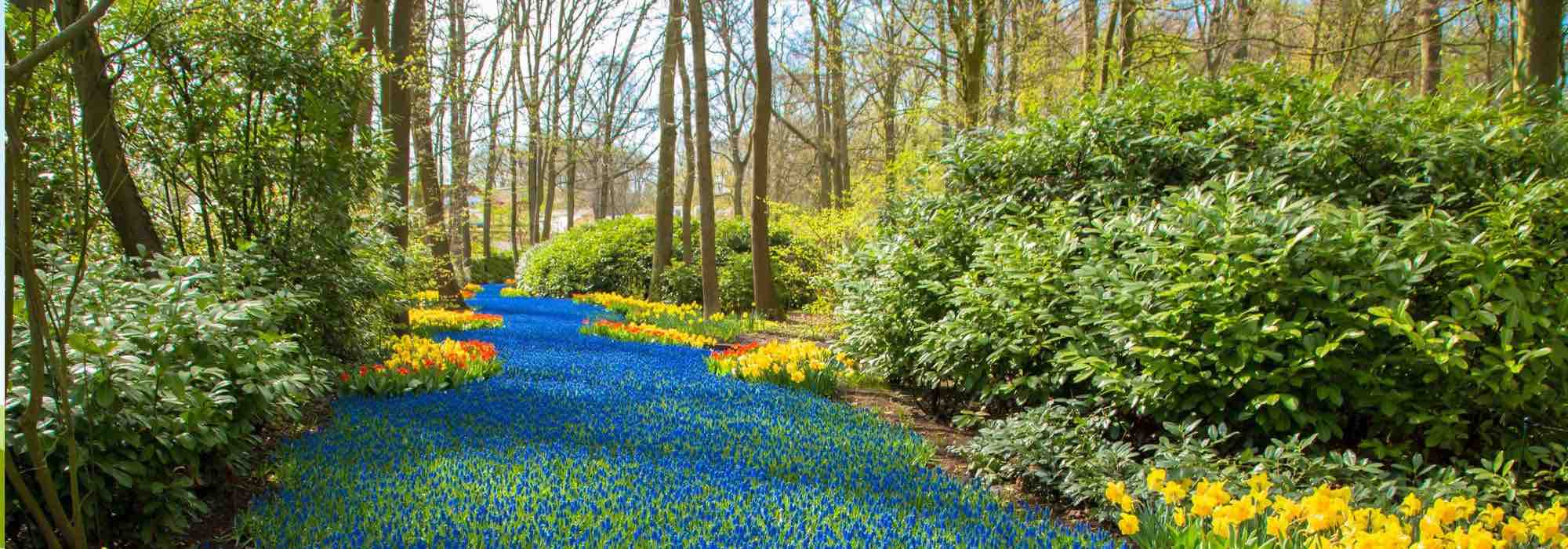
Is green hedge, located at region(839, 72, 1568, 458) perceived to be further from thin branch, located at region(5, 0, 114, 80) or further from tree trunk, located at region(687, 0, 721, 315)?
tree trunk, located at region(687, 0, 721, 315)

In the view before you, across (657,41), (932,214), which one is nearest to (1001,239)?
(932,214)

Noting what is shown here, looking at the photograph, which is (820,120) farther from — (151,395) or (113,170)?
(151,395)

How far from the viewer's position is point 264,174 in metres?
4.88

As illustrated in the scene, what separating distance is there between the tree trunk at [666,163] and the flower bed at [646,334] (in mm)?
4589

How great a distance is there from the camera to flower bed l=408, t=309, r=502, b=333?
9078 millimetres

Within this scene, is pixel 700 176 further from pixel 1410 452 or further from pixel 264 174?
pixel 1410 452

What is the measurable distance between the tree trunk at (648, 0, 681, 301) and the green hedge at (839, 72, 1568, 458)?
9.10 meters

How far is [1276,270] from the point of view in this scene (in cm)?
321

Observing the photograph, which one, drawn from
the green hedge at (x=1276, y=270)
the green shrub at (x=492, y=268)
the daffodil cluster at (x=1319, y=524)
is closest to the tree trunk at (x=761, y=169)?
the green hedge at (x=1276, y=270)

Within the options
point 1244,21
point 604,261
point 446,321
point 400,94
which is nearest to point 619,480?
point 400,94

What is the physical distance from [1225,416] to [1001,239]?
1563mm

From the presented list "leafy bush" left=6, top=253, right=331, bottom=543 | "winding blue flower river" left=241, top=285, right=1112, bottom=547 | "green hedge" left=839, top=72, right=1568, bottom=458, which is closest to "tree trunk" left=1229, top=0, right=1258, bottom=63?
"green hedge" left=839, top=72, right=1568, bottom=458

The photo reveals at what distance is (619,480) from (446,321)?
23.9 feet

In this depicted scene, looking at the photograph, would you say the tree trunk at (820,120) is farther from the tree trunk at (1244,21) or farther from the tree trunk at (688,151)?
the tree trunk at (1244,21)
